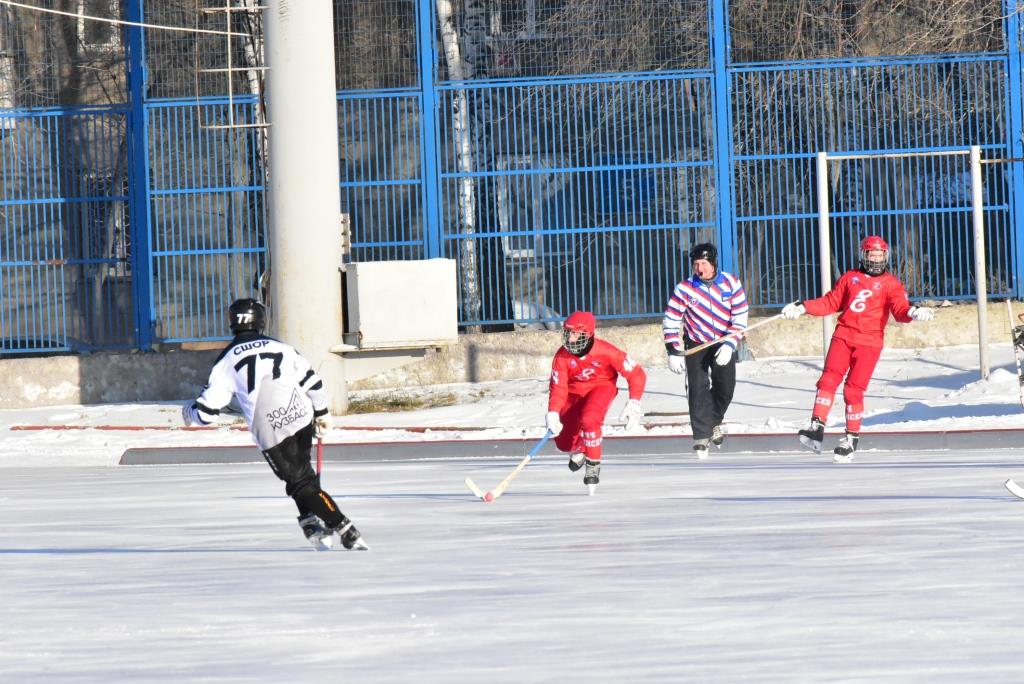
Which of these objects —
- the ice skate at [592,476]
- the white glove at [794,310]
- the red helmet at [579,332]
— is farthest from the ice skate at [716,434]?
the ice skate at [592,476]

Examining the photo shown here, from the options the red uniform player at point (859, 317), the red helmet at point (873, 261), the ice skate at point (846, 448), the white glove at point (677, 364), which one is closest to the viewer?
the ice skate at point (846, 448)

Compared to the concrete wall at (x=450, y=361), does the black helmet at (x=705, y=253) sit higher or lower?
higher

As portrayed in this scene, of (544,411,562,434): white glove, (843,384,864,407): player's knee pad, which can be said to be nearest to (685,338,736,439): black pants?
(843,384,864,407): player's knee pad

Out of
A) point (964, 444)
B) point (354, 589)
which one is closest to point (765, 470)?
point (964, 444)

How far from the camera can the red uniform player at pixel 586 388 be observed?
479 inches

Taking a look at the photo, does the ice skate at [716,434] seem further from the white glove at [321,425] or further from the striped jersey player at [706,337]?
the white glove at [321,425]

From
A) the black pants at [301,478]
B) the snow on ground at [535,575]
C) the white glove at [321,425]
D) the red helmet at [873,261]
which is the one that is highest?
the red helmet at [873,261]

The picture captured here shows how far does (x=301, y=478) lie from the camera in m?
9.47

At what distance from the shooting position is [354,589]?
821 centimetres

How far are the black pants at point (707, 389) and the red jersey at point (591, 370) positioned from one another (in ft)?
6.88

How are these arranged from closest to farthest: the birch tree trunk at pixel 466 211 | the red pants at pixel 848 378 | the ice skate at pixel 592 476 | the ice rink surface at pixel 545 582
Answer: the ice rink surface at pixel 545 582, the ice skate at pixel 592 476, the red pants at pixel 848 378, the birch tree trunk at pixel 466 211

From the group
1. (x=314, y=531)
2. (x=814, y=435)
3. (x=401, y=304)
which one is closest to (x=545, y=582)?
(x=314, y=531)

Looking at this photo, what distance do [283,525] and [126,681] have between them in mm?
4817

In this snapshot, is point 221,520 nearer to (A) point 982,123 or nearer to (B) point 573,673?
(B) point 573,673
